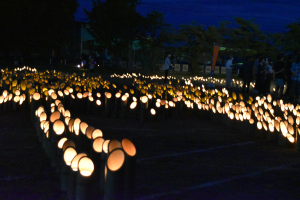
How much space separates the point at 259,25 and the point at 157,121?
21.9 m

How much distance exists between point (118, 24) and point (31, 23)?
8317 millimetres

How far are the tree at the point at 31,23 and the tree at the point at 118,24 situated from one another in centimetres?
394

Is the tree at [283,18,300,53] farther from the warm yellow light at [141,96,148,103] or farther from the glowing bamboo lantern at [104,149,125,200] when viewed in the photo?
the glowing bamboo lantern at [104,149,125,200]

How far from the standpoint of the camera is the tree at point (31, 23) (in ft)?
103

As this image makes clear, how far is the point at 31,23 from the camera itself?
32.4 metres

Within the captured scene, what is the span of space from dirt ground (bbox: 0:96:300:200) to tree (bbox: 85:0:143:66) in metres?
28.7

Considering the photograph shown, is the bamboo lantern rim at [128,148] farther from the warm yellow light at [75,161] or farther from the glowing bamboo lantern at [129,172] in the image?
the warm yellow light at [75,161]

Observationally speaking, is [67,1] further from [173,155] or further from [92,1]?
[173,155]

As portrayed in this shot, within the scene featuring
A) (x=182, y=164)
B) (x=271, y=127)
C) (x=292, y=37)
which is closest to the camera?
(x=182, y=164)

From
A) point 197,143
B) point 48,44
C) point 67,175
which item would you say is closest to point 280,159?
point 197,143

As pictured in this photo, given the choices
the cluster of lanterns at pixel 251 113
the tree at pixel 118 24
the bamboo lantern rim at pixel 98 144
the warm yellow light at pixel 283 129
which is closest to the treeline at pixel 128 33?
the tree at pixel 118 24

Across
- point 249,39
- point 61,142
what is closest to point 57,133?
point 61,142

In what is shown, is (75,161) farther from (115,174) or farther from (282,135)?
(282,135)

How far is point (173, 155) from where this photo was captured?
4.82 metres
